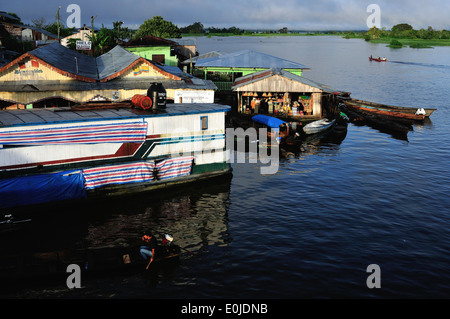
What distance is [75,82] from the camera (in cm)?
3991

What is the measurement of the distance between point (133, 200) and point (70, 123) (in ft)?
22.9

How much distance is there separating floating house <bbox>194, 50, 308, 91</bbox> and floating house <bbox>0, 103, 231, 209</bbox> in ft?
98.8

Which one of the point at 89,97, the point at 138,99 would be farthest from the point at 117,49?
the point at 138,99

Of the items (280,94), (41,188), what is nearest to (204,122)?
(41,188)

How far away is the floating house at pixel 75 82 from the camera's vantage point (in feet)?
123

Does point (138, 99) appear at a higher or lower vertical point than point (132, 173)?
higher

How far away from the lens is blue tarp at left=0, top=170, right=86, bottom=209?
23.6 meters

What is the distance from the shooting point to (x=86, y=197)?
86.9 ft

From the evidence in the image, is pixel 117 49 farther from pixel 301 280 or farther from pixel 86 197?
pixel 301 280

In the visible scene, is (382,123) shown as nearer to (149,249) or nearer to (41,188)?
(149,249)

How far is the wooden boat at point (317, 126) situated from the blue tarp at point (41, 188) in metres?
29.0

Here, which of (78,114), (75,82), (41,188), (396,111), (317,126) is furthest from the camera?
(396,111)

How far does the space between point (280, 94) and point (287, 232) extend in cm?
3369

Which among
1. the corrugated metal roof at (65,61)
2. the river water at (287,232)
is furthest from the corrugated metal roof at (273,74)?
the corrugated metal roof at (65,61)
